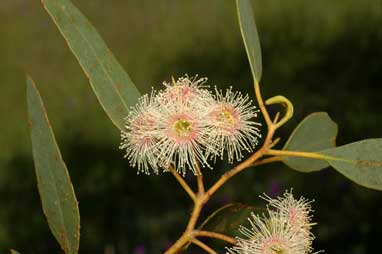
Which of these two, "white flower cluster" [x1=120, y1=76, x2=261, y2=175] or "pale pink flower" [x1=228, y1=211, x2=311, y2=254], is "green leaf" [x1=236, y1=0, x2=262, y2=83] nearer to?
"white flower cluster" [x1=120, y1=76, x2=261, y2=175]

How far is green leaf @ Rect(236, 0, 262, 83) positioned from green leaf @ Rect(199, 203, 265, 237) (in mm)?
197

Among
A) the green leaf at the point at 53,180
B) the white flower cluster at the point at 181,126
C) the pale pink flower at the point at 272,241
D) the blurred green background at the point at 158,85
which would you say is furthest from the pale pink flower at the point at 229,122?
the blurred green background at the point at 158,85

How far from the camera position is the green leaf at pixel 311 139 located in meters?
1.09

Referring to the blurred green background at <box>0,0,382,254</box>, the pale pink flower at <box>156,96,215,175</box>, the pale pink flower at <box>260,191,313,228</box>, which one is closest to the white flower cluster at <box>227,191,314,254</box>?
the pale pink flower at <box>260,191,313,228</box>

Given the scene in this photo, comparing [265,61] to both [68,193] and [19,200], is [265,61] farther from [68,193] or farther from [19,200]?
[68,193]

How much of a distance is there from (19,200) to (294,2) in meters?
2.95

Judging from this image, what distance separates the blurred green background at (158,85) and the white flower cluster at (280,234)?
2.00 meters

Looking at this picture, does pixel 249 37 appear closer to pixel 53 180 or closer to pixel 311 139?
pixel 311 139

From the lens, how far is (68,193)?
100cm

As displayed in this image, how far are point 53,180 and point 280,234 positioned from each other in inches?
13.3

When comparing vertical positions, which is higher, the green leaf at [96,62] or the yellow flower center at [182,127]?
the green leaf at [96,62]

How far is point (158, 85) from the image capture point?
4.63 m

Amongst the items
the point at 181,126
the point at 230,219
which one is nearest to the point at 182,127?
the point at 181,126

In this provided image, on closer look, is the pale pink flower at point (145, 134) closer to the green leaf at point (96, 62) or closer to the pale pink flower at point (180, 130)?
the pale pink flower at point (180, 130)
